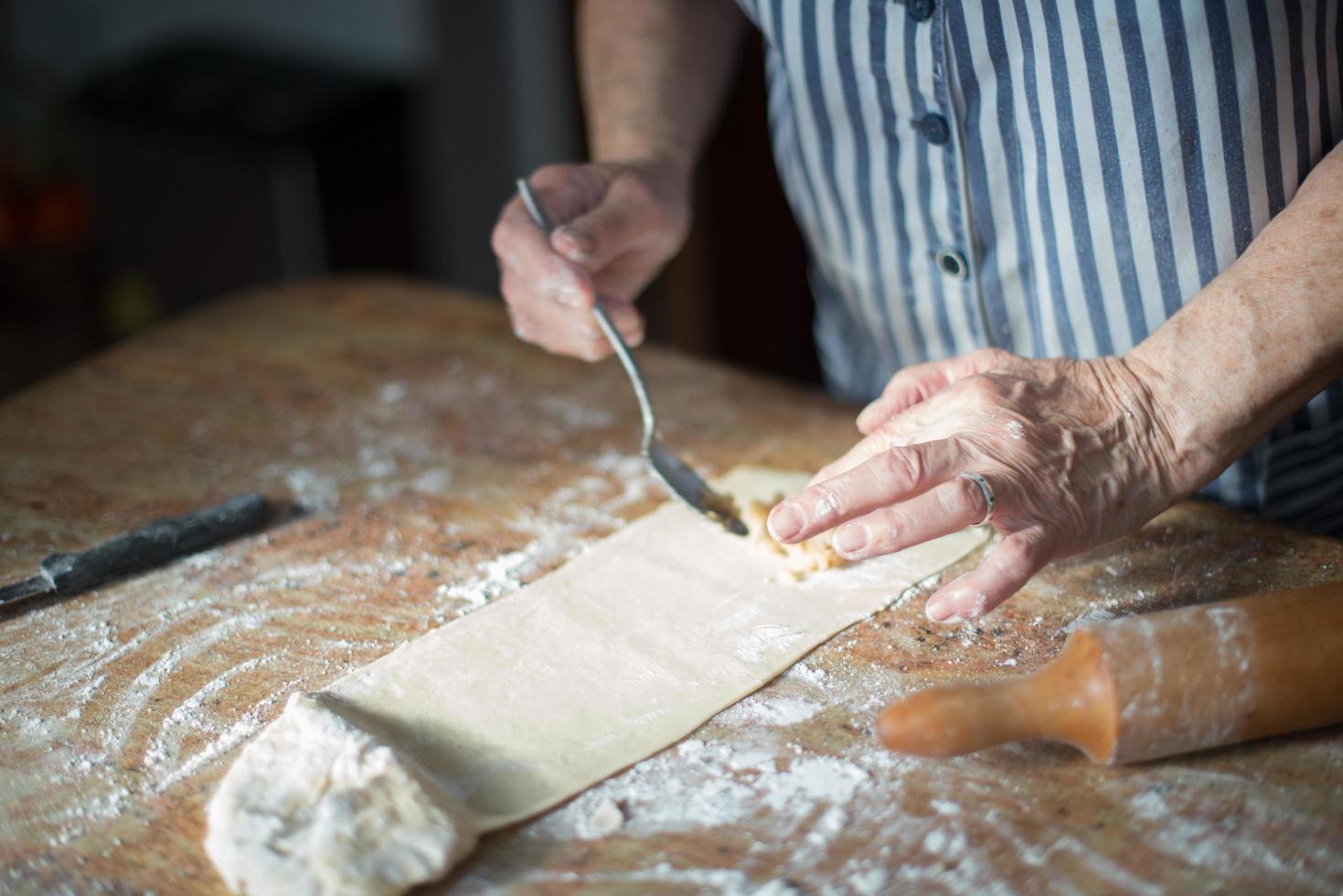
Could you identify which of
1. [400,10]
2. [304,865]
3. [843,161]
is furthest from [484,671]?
[400,10]

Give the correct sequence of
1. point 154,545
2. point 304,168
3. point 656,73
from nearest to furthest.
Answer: point 154,545 < point 656,73 < point 304,168

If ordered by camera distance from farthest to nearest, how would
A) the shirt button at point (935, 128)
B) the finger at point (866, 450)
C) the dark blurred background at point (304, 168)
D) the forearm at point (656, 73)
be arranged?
the dark blurred background at point (304, 168) < the forearm at point (656, 73) < the shirt button at point (935, 128) < the finger at point (866, 450)

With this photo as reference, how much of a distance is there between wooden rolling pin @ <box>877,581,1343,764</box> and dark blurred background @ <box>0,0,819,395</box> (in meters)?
2.59

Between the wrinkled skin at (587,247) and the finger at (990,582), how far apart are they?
1.96 ft

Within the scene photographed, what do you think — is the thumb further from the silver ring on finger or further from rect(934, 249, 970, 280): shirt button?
the silver ring on finger

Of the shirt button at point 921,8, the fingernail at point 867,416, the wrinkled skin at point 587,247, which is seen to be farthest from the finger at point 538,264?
the shirt button at point 921,8

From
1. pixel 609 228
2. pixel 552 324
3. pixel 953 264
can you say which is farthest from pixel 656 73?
pixel 953 264

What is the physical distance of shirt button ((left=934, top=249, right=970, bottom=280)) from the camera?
1371 millimetres

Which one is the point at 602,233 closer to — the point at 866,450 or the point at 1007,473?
the point at 866,450

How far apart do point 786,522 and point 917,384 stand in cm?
27

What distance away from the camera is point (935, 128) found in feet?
4.23

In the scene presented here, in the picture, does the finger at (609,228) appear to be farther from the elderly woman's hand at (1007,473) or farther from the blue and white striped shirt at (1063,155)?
the elderly woman's hand at (1007,473)

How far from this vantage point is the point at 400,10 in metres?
3.67

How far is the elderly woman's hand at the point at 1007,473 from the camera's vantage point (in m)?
1.00
